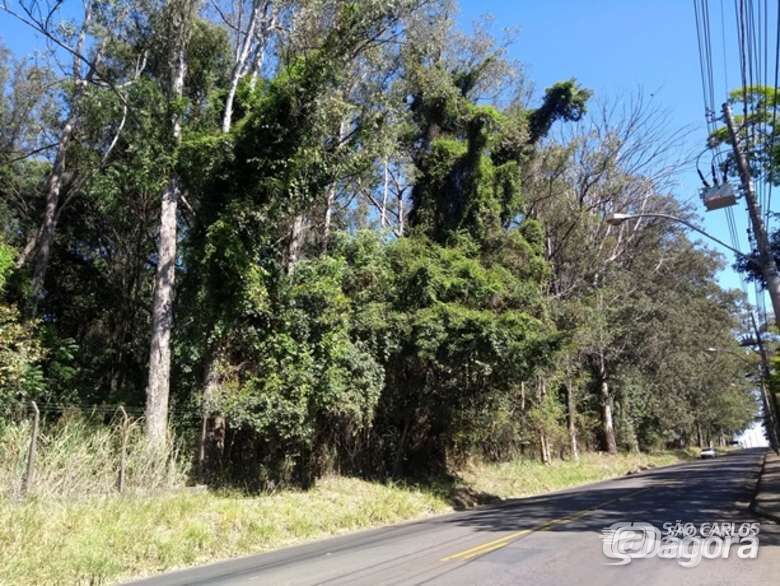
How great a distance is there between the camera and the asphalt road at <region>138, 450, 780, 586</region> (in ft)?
24.9

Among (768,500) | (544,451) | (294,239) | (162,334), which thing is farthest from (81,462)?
(544,451)

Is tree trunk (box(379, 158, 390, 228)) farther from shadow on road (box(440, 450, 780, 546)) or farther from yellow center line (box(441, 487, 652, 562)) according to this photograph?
yellow center line (box(441, 487, 652, 562))

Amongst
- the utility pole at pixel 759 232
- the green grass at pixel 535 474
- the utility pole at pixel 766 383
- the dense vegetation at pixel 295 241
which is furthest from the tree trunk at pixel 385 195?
the utility pole at pixel 766 383

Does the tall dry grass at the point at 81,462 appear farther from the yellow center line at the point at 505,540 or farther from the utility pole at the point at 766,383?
the utility pole at the point at 766,383

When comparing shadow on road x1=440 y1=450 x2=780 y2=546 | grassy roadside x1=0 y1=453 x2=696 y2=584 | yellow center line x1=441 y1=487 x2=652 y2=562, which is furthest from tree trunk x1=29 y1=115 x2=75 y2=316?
yellow center line x1=441 y1=487 x2=652 y2=562

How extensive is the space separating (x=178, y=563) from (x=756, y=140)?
19.0 meters

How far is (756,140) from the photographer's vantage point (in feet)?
59.0

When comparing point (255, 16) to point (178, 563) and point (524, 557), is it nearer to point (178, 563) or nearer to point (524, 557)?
point (178, 563)

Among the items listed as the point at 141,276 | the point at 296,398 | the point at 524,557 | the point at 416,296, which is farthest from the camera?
the point at 141,276

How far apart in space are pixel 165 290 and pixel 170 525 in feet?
23.3

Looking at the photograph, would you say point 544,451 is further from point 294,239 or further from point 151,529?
point 151,529

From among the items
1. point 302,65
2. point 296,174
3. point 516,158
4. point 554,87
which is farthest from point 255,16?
point 554,87

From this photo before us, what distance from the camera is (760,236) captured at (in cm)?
1237

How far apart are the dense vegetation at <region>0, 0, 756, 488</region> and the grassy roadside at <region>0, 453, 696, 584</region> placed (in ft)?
6.42
